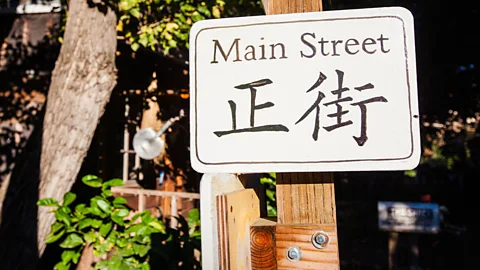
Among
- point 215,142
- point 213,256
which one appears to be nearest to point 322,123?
point 215,142

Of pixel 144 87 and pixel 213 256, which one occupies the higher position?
pixel 144 87

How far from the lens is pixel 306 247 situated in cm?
106

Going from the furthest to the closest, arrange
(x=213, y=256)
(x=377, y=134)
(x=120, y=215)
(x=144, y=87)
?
(x=144, y=87) → (x=120, y=215) → (x=377, y=134) → (x=213, y=256)

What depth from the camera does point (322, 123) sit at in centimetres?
101

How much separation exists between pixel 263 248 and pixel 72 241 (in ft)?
7.17

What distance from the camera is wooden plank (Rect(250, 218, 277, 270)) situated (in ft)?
3.51

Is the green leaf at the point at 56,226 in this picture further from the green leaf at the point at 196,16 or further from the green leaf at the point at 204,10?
the green leaf at the point at 204,10

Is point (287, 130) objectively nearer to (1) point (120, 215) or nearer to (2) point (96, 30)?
(1) point (120, 215)

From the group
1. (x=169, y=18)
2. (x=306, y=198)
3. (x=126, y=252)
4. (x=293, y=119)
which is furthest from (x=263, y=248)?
(x=169, y=18)

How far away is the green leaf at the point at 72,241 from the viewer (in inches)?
109

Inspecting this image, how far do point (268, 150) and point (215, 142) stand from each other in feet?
0.47

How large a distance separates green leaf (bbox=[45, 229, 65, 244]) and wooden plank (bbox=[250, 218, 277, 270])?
214cm

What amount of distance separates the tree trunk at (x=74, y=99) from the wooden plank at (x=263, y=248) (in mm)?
2246

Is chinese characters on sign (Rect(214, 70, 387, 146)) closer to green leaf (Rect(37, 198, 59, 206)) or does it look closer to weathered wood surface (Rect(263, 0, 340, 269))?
weathered wood surface (Rect(263, 0, 340, 269))
